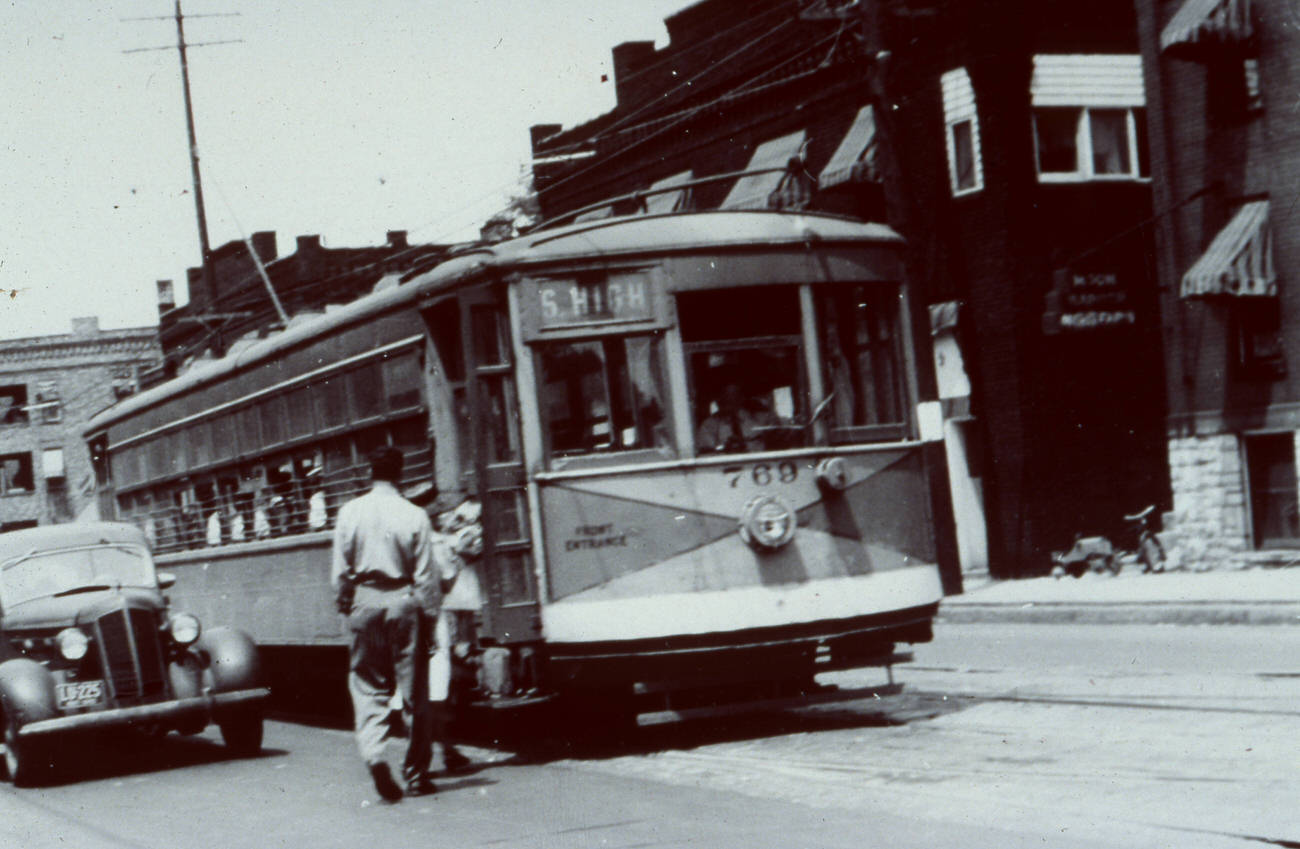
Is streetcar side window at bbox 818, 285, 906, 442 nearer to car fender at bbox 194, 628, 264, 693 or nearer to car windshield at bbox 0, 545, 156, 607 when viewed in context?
car fender at bbox 194, 628, 264, 693

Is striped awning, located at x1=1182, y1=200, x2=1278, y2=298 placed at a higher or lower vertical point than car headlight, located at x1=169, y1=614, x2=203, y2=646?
higher

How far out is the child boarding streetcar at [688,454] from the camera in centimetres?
1179

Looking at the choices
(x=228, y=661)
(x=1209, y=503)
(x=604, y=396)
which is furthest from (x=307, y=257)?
(x=604, y=396)

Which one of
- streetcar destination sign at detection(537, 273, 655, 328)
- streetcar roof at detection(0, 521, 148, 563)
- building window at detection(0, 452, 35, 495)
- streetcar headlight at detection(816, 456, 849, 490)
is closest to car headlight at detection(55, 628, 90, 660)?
streetcar roof at detection(0, 521, 148, 563)

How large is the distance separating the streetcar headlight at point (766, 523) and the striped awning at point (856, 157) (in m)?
19.3

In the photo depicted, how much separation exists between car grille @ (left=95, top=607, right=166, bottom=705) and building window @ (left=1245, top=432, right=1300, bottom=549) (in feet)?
55.3

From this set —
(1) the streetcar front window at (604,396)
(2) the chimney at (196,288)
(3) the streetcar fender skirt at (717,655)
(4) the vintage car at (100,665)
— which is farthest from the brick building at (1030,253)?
(2) the chimney at (196,288)

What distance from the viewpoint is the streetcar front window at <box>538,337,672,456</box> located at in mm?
11883

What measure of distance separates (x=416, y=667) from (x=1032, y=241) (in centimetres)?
2020

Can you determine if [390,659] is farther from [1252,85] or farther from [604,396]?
[1252,85]

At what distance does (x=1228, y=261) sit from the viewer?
2558 centimetres

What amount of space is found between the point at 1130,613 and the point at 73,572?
416 inches

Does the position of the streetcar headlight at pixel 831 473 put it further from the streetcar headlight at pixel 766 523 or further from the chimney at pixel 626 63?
the chimney at pixel 626 63

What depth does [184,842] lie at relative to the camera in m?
9.67
